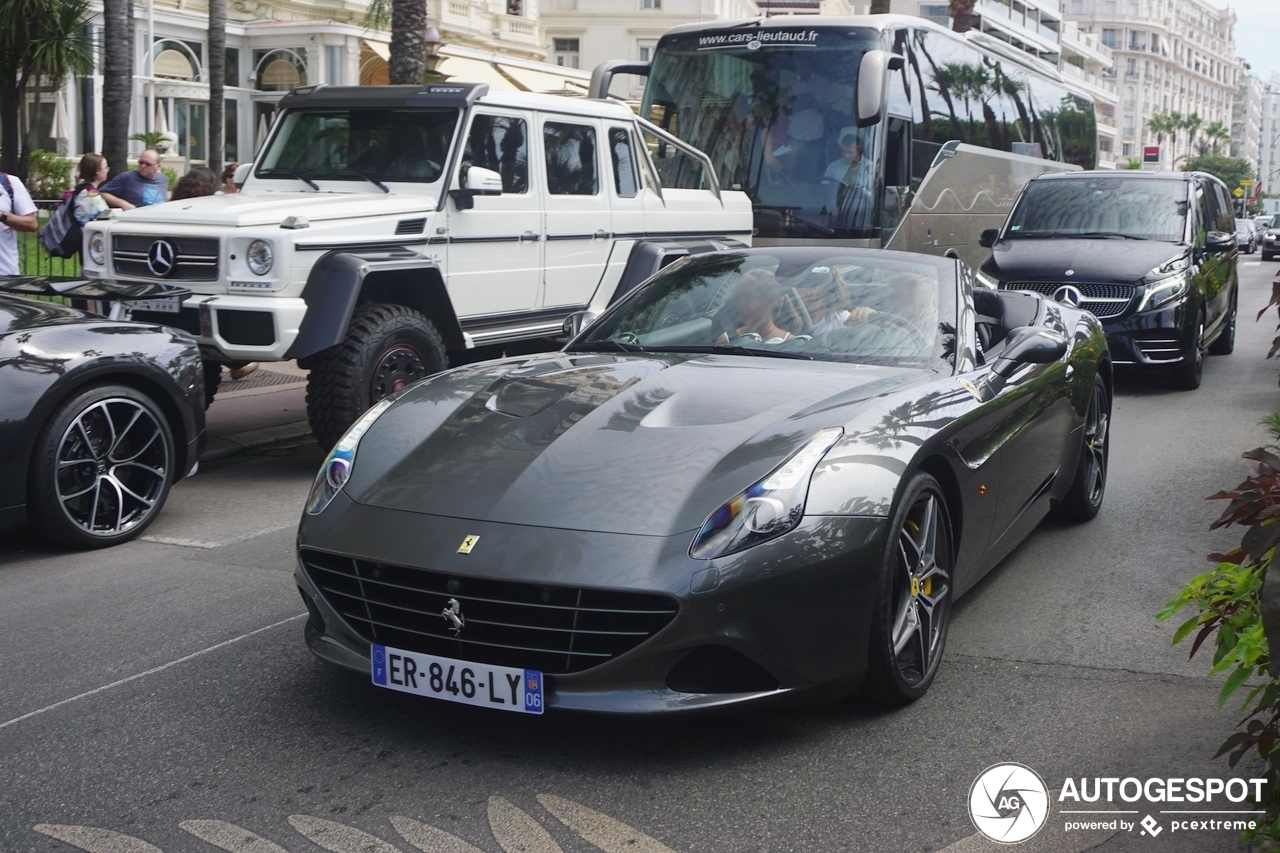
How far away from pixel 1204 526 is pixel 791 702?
3.80 m

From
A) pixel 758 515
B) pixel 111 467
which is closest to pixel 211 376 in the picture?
pixel 111 467

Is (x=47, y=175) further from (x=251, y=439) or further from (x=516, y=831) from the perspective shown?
(x=516, y=831)

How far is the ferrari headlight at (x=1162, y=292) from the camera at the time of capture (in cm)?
1120

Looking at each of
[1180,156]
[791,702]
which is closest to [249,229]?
[791,702]

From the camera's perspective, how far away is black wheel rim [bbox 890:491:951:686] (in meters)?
4.06

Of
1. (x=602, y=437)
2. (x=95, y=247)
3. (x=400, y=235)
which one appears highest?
(x=400, y=235)

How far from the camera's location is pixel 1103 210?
12.5 meters

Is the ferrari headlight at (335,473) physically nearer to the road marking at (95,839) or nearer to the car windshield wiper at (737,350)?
the road marking at (95,839)

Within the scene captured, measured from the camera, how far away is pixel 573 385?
4.68 m

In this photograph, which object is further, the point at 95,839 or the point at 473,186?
the point at 473,186

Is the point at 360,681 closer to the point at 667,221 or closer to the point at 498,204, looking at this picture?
the point at 498,204

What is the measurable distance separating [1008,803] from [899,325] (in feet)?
6.99

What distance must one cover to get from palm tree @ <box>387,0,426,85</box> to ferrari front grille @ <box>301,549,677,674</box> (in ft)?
34.7

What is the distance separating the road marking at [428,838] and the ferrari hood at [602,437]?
835 mm
